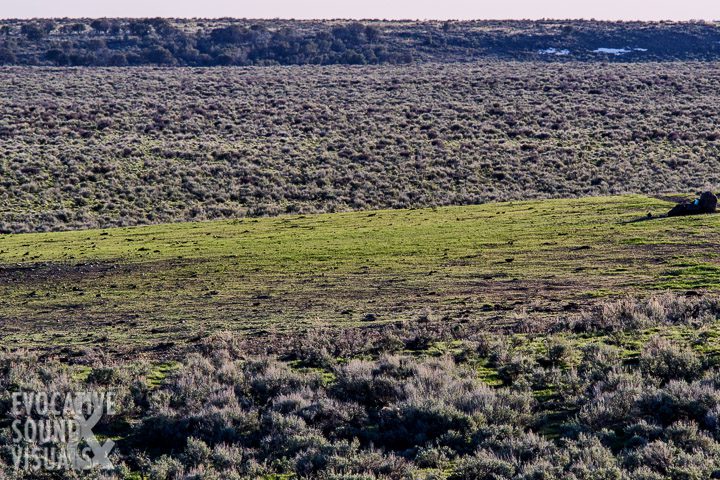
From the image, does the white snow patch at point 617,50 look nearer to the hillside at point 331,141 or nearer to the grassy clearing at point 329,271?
the hillside at point 331,141

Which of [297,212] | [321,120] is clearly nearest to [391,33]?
[321,120]

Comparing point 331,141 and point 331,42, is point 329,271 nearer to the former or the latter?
point 331,141

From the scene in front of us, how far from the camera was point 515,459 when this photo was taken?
10.2 metres

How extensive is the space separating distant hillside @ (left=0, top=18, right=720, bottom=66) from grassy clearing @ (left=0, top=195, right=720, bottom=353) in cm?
7418

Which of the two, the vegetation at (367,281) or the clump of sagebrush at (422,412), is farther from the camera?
the vegetation at (367,281)

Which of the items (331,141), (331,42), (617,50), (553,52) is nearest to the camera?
(331,141)

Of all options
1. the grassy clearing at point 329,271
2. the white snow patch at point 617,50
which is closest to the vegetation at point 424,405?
the grassy clearing at point 329,271

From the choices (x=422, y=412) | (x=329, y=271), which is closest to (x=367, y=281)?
(x=329, y=271)

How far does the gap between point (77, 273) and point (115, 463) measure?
14960 millimetres

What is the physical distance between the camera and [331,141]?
56125 mm

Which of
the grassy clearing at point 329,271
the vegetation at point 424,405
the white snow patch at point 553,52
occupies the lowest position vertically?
the grassy clearing at point 329,271

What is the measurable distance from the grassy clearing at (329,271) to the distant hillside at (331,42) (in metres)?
74.2

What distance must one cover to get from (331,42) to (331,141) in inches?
2406

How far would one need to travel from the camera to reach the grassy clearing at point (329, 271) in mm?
18812
